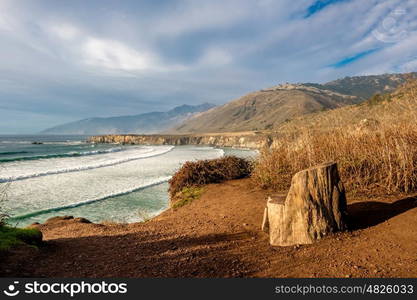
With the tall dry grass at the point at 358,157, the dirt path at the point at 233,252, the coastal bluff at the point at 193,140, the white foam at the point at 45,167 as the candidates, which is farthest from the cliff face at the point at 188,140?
the dirt path at the point at 233,252

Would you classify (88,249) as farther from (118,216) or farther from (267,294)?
(118,216)

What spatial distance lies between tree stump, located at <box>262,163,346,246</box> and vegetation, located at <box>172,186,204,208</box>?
5167 millimetres

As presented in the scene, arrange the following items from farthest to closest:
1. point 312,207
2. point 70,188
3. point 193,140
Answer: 1. point 193,140
2. point 70,188
3. point 312,207

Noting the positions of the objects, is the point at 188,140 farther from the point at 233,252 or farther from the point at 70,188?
the point at 233,252

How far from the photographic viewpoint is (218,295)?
3119 mm

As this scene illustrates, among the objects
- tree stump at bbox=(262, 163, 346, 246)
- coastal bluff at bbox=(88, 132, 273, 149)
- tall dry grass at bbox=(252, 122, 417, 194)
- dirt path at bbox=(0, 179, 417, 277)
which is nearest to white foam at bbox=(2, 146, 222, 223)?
tall dry grass at bbox=(252, 122, 417, 194)

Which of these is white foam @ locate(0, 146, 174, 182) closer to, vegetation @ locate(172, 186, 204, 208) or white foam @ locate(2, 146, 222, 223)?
white foam @ locate(2, 146, 222, 223)

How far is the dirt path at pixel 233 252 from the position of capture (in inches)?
151

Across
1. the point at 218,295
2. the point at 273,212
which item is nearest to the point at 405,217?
the point at 273,212

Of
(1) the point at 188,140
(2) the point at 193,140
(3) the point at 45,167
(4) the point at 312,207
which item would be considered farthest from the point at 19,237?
(1) the point at 188,140

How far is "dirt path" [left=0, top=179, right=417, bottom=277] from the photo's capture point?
383 cm

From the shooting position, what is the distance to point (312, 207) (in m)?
4.74

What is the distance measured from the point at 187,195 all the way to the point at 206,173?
1.31 metres

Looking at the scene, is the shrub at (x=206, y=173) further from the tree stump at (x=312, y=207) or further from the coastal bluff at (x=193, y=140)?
the coastal bluff at (x=193, y=140)
